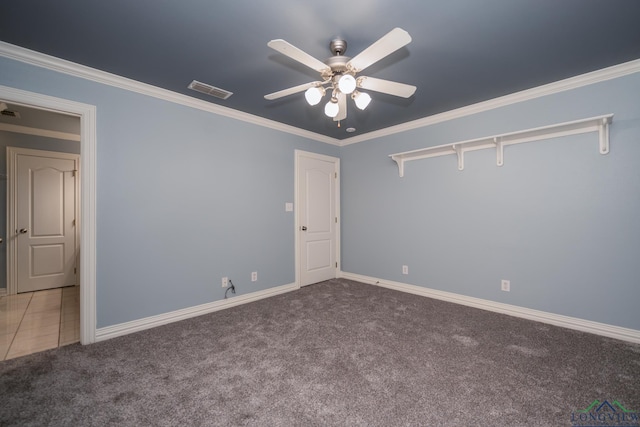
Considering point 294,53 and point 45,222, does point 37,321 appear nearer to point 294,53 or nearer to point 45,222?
point 45,222

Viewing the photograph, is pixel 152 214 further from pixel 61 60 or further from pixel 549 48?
pixel 549 48

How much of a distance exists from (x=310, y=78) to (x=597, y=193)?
2924 millimetres

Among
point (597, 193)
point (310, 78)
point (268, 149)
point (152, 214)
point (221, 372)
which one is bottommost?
point (221, 372)

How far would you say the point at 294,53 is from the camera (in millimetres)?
1651

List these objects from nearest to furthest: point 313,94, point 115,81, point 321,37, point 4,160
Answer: point 313,94 → point 321,37 → point 115,81 → point 4,160

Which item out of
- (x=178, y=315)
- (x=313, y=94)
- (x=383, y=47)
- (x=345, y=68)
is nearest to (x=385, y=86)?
(x=345, y=68)

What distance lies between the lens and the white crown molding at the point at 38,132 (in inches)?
155

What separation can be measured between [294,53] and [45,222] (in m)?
4.97

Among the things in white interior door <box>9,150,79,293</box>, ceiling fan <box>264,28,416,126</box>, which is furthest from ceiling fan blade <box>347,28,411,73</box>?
white interior door <box>9,150,79,293</box>

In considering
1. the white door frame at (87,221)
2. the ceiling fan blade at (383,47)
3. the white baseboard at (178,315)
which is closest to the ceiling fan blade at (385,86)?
the ceiling fan blade at (383,47)

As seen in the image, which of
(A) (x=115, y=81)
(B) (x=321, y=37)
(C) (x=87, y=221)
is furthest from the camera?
(A) (x=115, y=81)

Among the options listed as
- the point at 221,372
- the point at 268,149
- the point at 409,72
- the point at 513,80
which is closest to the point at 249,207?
the point at 268,149

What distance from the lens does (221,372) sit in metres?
2.02

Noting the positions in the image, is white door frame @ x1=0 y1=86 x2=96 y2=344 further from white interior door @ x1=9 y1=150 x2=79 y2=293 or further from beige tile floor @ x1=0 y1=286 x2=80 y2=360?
white interior door @ x1=9 y1=150 x2=79 y2=293
